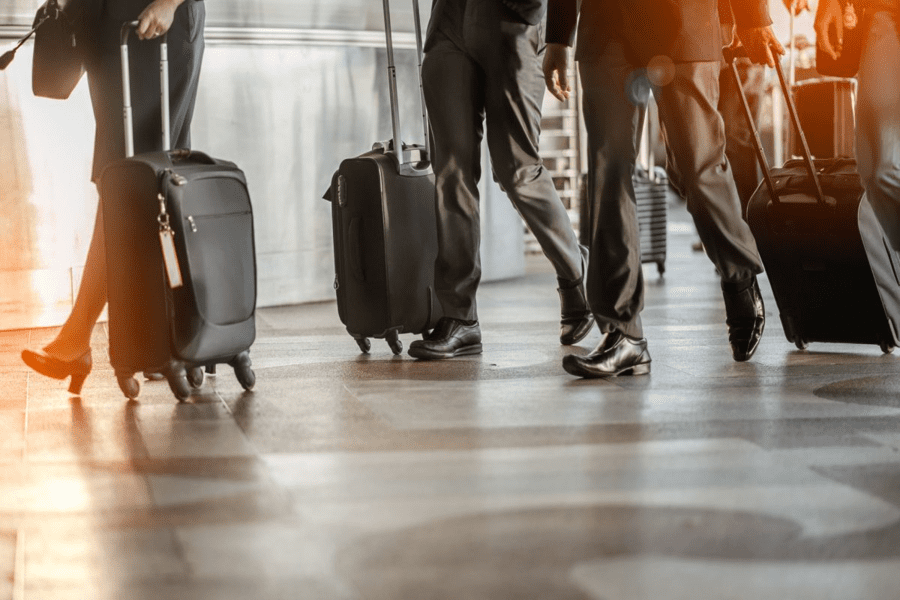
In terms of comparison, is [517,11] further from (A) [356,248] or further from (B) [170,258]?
(B) [170,258]

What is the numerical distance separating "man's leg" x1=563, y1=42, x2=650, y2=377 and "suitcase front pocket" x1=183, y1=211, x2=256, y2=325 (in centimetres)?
95

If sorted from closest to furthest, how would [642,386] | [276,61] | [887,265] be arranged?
[642,386] → [887,265] → [276,61]

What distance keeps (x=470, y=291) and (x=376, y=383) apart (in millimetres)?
658

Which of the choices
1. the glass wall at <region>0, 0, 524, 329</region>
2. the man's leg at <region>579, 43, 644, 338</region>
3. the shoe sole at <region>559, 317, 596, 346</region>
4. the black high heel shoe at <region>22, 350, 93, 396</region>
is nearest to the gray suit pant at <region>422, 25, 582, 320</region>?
the shoe sole at <region>559, 317, 596, 346</region>

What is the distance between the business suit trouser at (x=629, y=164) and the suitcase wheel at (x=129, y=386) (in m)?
1.33

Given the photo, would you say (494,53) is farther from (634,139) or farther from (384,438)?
(384,438)

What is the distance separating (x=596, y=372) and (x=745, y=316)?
2.02 ft

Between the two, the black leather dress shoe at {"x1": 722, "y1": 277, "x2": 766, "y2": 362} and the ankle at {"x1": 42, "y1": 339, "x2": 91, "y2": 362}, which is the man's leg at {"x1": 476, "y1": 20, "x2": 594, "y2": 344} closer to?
the black leather dress shoe at {"x1": 722, "y1": 277, "x2": 766, "y2": 362}

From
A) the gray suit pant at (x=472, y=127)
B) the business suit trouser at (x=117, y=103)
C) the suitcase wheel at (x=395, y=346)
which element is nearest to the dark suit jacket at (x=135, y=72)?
the business suit trouser at (x=117, y=103)

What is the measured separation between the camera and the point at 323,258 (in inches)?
240

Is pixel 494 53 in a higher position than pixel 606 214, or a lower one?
higher

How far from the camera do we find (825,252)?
12.9ft

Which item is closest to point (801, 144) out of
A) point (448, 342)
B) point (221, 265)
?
point (448, 342)

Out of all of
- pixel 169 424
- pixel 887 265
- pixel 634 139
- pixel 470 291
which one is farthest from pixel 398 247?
pixel 887 265
